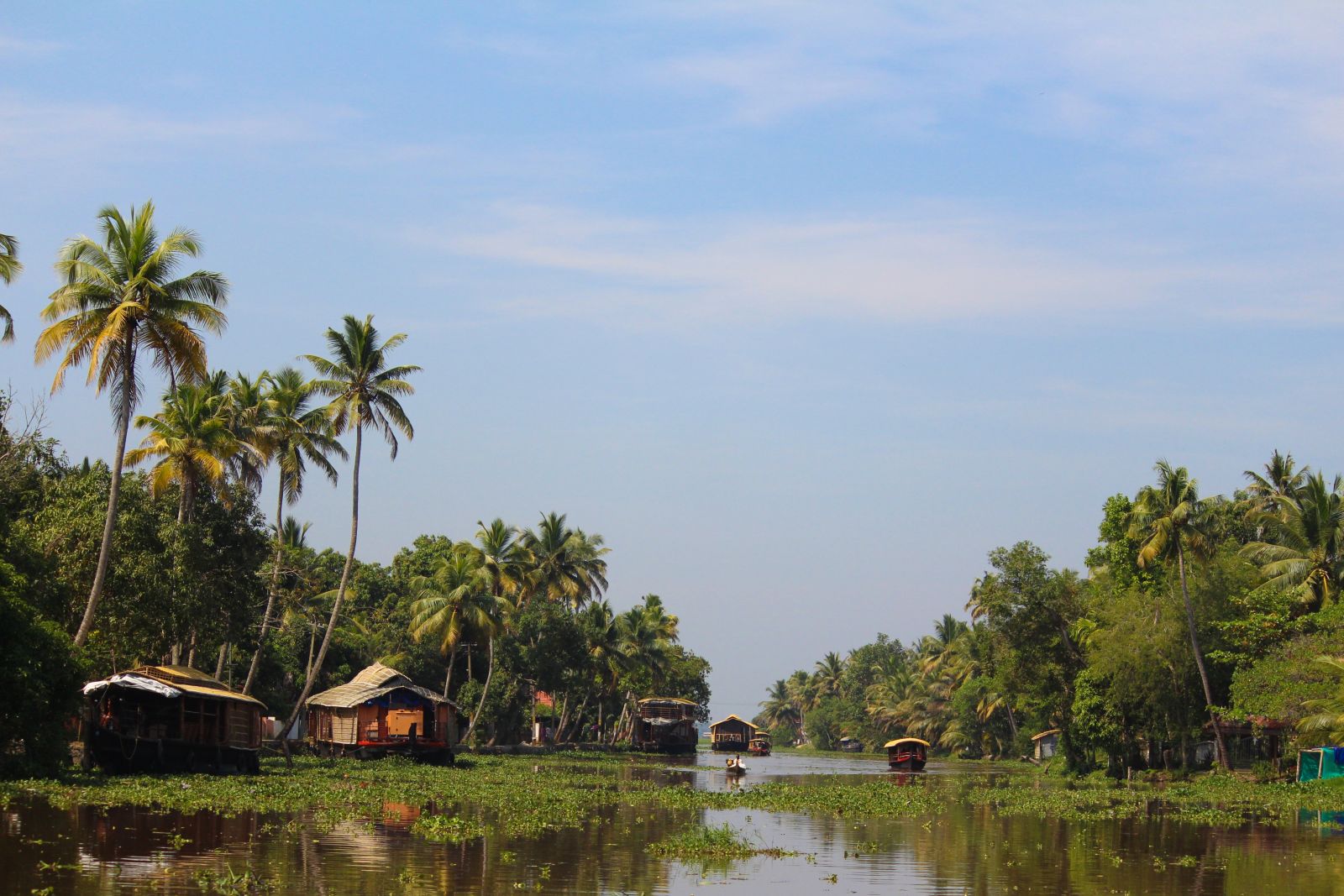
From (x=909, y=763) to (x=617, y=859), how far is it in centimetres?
5469

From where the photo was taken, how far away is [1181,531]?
52656 mm

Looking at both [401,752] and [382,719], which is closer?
[401,752]

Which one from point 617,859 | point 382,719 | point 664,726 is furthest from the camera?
point 664,726

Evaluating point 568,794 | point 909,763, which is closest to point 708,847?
point 568,794

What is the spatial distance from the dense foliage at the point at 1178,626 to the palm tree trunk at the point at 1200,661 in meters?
0.13

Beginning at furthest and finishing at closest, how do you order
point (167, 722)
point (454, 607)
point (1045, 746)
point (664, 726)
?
1. point (664, 726)
2. point (1045, 746)
3. point (454, 607)
4. point (167, 722)

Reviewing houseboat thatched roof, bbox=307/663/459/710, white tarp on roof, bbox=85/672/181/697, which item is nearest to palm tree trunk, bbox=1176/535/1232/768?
houseboat thatched roof, bbox=307/663/459/710

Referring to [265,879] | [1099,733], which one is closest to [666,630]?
[1099,733]

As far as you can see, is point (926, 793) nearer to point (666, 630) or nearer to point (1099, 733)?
Result: point (1099, 733)

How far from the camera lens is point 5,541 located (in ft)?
107

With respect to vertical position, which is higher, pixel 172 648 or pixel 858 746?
pixel 172 648

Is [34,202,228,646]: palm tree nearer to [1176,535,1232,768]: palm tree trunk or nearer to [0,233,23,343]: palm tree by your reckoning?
[0,233,23,343]: palm tree

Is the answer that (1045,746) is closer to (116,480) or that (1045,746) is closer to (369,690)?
(369,690)

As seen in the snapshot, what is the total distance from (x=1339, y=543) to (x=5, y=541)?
47.7 meters
